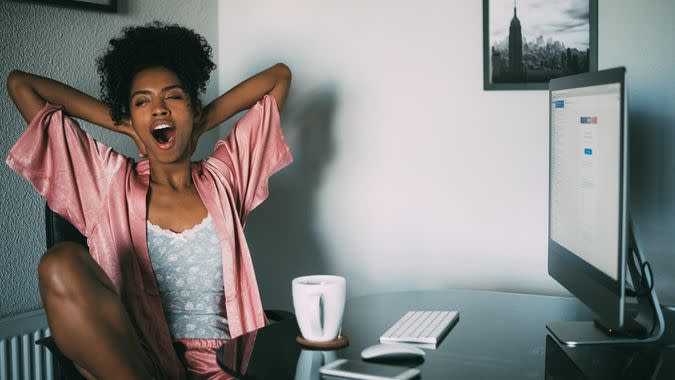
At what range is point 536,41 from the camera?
213cm

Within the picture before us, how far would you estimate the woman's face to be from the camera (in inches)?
71.8

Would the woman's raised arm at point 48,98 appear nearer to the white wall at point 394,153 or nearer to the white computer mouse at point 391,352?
the white wall at point 394,153

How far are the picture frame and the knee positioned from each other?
89 centimetres

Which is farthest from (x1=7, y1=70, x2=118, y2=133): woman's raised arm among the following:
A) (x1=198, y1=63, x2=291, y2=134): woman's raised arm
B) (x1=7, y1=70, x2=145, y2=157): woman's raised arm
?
(x1=198, y1=63, x2=291, y2=134): woman's raised arm

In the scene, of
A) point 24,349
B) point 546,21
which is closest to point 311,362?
point 24,349

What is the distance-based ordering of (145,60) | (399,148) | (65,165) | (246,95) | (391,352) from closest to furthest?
1. (391,352)
2. (65,165)
3. (145,60)
4. (246,95)
5. (399,148)

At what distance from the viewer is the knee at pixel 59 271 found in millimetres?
1387

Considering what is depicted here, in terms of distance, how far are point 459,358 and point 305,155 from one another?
1.34 meters

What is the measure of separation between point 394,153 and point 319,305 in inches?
45.1

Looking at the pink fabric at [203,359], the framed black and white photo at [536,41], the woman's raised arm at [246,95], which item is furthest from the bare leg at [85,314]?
the framed black and white photo at [536,41]

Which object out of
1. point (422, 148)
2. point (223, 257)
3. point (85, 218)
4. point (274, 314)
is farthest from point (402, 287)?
point (85, 218)

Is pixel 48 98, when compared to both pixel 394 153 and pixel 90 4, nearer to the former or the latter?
pixel 90 4

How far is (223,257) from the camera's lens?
73.0 inches

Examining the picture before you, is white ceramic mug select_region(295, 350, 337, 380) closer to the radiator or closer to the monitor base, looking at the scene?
the monitor base
